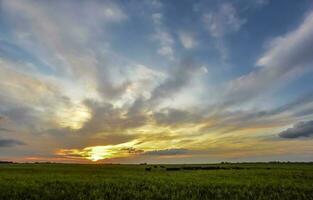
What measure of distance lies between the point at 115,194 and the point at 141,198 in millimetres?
3159

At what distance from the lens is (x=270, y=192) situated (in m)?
28.8

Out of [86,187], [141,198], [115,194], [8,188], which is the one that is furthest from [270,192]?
[8,188]

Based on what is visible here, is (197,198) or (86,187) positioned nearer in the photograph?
(197,198)

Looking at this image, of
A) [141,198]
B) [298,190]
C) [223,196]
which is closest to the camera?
[141,198]

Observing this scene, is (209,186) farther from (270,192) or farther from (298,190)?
(298,190)

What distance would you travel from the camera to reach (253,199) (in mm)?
25156

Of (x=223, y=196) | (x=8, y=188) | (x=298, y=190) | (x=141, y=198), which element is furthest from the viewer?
(x=298, y=190)

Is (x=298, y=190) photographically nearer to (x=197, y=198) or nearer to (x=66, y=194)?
(x=197, y=198)

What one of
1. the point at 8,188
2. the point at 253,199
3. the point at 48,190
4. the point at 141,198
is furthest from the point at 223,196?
the point at 8,188

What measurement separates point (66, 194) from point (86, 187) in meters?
4.13

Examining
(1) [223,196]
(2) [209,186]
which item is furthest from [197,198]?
(2) [209,186]

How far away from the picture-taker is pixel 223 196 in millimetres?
26203

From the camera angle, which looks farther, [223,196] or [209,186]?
[209,186]

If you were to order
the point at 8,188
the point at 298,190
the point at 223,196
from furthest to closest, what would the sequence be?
the point at 298,190, the point at 8,188, the point at 223,196
